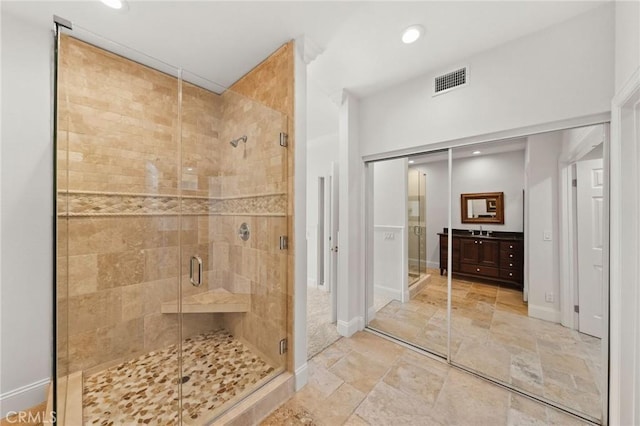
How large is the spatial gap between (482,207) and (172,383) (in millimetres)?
3471

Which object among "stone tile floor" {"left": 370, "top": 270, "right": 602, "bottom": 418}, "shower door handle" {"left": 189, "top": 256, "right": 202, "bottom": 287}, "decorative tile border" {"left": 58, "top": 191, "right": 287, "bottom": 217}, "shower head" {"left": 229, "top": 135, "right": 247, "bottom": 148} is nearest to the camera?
"stone tile floor" {"left": 370, "top": 270, "right": 602, "bottom": 418}

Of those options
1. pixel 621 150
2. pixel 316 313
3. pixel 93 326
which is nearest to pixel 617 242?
pixel 621 150

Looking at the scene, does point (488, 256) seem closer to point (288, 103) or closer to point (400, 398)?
point (400, 398)

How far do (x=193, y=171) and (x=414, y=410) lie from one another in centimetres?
275

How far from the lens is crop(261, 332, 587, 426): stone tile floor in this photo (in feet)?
4.89

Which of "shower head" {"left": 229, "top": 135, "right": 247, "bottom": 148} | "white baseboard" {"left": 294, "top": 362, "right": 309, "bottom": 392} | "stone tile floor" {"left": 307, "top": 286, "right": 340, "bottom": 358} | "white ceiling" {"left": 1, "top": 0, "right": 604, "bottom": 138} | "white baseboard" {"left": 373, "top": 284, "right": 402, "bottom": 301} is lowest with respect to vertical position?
"stone tile floor" {"left": 307, "top": 286, "right": 340, "bottom": 358}

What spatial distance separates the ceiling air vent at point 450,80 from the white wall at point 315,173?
1909mm

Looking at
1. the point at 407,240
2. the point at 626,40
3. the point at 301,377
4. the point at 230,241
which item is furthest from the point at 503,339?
the point at 230,241

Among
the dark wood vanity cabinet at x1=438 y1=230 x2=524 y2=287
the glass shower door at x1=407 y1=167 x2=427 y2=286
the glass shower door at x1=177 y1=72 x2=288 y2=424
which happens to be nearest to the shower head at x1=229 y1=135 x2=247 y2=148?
the glass shower door at x1=177 y1=72 x2=288 y2=424

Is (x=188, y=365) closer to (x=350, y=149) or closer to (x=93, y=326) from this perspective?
(x=93, y=326)

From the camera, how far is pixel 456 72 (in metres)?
2.06

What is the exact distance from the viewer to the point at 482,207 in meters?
2.68

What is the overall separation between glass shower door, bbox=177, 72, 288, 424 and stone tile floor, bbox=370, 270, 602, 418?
1489mm

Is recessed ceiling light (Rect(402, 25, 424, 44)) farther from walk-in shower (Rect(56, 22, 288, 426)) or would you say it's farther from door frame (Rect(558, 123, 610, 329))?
door frame (Rect(558, 123, 610, 329))
